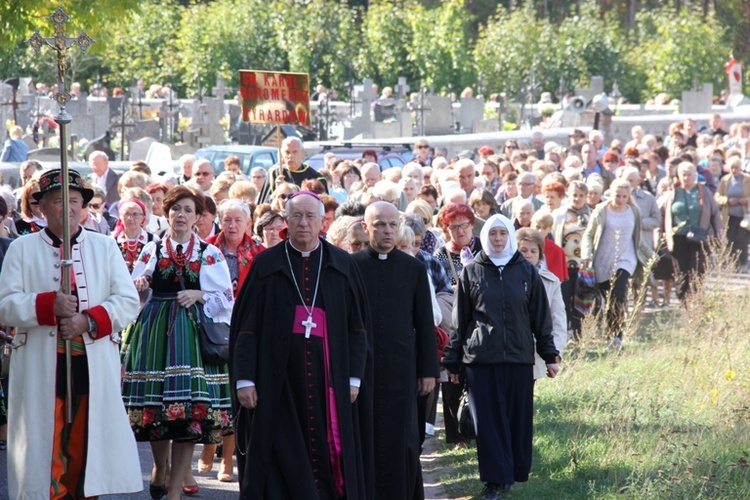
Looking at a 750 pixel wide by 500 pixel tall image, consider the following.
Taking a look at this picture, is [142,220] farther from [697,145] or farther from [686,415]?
[697,145]

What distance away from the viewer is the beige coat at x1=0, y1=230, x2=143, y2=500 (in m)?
6.52

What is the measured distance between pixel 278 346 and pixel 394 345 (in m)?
0.94

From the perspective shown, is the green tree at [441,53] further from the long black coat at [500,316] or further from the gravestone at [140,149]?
the long black coat at [500,316]

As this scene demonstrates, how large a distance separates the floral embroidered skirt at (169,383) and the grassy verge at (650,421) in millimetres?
1704

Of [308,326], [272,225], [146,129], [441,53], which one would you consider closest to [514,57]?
[441,53]

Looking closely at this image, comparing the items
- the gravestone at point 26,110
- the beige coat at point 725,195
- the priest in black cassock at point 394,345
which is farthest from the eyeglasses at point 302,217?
the gravestone at point 26,110

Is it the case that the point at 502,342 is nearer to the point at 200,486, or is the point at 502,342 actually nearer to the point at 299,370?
the point at 299,370

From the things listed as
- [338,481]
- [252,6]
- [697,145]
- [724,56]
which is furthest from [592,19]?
[338,481]

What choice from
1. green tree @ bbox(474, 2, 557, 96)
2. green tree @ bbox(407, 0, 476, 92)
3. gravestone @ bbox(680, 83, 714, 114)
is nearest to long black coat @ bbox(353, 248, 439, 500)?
gravestone @ bbox(680, 83, 714, 114)

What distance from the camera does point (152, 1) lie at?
51469 mm

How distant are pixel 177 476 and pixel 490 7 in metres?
52.8

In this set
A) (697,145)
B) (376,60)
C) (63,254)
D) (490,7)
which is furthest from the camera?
(490,7)

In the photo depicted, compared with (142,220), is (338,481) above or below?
below

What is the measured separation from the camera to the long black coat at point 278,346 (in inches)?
257
